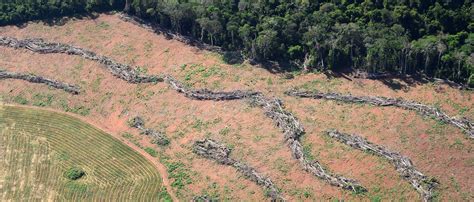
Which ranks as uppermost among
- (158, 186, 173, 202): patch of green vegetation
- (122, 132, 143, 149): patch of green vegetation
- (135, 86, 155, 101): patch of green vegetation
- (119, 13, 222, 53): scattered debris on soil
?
(119, 13, 222, 53): scattered debris on soil

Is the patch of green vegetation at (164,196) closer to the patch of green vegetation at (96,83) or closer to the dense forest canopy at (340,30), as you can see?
the patch of green vegetation at (96,83)

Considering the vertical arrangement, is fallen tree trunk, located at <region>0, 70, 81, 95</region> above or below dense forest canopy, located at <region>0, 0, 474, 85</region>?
below

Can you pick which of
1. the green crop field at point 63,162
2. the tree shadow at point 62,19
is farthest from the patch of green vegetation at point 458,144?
the tree shadow at point 62,19

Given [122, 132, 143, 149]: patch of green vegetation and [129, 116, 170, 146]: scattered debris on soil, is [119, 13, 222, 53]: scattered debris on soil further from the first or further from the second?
[122, 132, 143, 149]: patch of green vegetation

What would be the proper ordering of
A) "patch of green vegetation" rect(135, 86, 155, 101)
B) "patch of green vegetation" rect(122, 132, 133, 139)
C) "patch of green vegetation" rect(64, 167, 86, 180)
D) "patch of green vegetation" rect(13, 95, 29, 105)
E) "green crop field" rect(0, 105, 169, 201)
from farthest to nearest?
1. "patch of green vegetation" rect(13, 95, 29, 105)
2. "patch of green vegetation" rect(135, 86, 155, 101)
3. "patch of green vegetation" rect(122, 132, 133, 139)
4. "patch of green vegetation" rect(64, 167, 86, 180)
5. "green crop field" rect(0, 105, 169, 201)

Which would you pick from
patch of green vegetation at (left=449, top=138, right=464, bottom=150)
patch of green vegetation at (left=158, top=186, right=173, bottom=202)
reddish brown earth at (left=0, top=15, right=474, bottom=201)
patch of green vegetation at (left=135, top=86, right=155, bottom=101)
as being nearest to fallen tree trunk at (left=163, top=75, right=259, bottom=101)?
reddish brown earth at (left=0, top=15, right=474, bottom=201)
